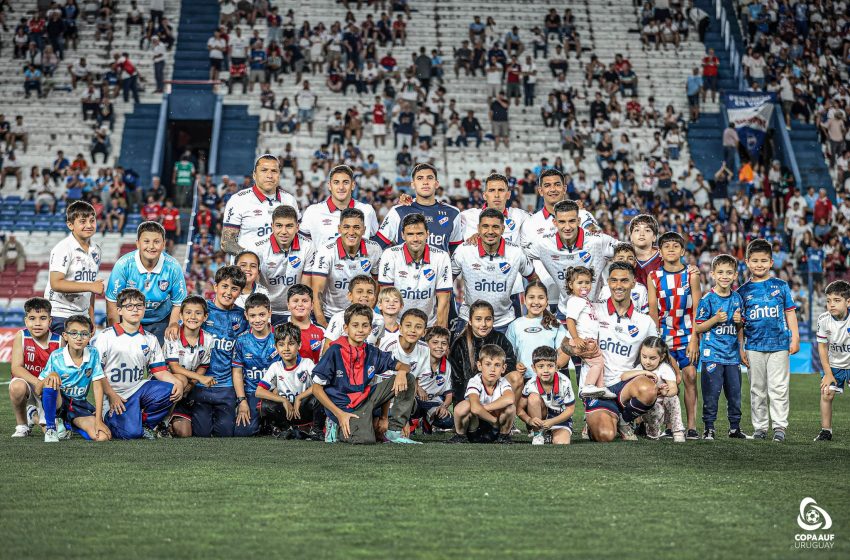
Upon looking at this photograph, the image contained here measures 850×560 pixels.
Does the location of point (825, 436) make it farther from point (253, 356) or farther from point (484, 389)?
point (253, 356)

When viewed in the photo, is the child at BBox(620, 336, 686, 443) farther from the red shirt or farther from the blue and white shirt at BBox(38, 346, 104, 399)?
the red shirt

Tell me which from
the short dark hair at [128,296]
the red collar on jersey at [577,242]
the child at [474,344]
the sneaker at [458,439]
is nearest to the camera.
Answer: the sneaker at [458,439]

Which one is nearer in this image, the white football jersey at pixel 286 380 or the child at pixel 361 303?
the child at pixel 361 303

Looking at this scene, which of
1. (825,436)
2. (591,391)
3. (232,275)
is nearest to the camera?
(591,391)

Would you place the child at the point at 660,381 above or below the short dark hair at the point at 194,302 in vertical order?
below

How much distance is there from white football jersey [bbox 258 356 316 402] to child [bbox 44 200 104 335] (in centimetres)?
166

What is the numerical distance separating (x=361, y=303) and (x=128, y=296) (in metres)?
2.04

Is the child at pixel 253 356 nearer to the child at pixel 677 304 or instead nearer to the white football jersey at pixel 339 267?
the white football jersey at pixel 339 267

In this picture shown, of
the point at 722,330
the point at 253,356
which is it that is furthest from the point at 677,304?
the point at 253,356

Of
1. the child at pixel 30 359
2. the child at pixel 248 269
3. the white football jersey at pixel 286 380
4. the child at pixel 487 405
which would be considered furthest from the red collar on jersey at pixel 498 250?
the child at pixel 30 359

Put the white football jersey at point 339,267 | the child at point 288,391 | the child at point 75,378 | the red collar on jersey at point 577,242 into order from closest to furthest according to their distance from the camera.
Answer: the child at point 75,378
the child at point 288,391
the white football jersey at point 339,267
the red collar on jersey at point 577,242

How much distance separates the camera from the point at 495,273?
33.6ft

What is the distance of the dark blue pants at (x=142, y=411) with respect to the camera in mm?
9172

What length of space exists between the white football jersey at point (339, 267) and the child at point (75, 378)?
2.34m
